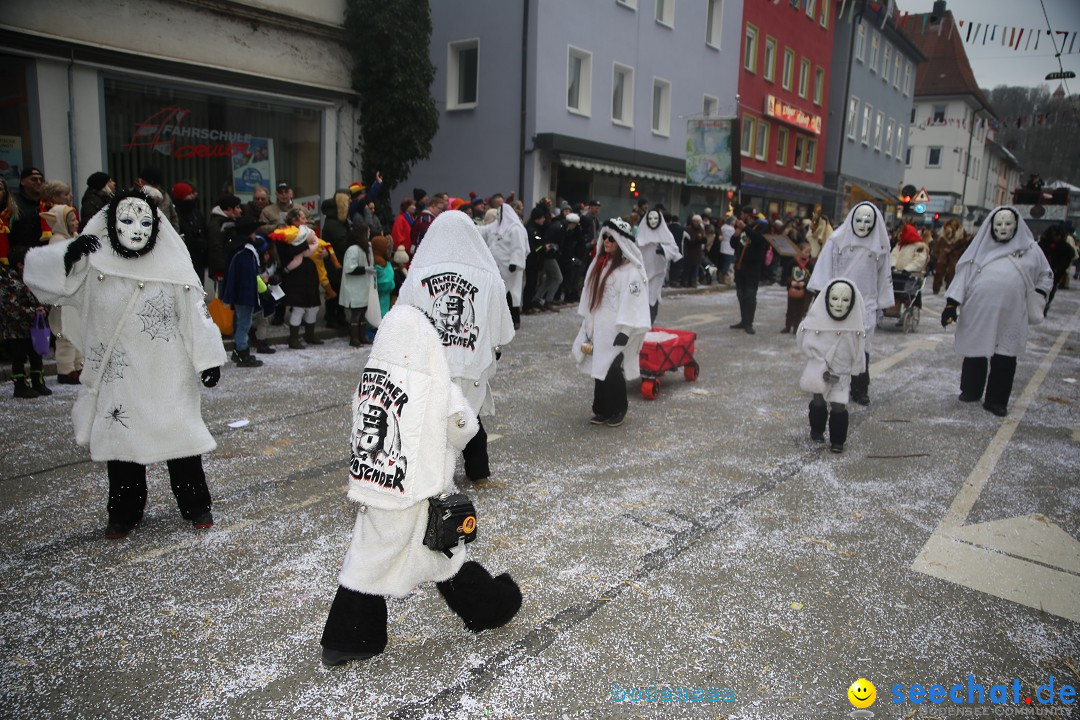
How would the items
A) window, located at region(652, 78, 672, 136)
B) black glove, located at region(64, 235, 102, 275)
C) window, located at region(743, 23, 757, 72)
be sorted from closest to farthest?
black glove, located at region(64, 235, 102, 275) → window, located at region(652, 78, 672, 136) → window, located at region(743, 23, 757, 72)

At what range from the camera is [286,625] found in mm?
3350

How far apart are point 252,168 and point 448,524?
13003 millimetres

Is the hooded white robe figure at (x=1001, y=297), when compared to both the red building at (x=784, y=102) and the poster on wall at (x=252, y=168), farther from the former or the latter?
the red building at (x=784, y=102)

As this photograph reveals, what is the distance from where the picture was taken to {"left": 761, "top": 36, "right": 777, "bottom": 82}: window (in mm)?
29531

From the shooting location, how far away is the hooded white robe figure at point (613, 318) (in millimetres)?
6570

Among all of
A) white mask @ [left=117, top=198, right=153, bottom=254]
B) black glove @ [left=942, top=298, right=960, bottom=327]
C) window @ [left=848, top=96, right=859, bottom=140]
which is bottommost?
black glove @ [left=942, top=298, right=960, bottom=327]

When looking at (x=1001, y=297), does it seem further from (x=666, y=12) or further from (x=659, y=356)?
(x=666, y=12)

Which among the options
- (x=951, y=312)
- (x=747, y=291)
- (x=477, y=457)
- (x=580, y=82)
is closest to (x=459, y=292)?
(x=477, y=457)

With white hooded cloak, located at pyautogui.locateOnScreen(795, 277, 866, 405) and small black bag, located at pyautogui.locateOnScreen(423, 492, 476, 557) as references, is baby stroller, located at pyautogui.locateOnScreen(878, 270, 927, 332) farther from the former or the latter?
small black bag, located at pyautogui.locateOnScreen(423, 492, 476, 557)

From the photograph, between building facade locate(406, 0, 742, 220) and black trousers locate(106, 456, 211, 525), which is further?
building facade locate(406, 0, 742, 220)

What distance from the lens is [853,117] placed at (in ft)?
125

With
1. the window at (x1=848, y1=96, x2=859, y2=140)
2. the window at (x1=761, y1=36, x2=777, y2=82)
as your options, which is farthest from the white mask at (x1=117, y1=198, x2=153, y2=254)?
the window at (x1=848, y1=96, x2=859, y2=140)

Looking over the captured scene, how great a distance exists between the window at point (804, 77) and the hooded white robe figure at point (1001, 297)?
2795 centimetres

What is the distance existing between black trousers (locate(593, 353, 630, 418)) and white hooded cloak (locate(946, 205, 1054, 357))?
421cm
